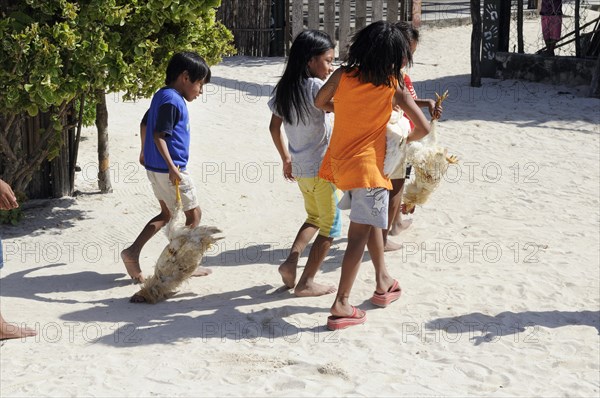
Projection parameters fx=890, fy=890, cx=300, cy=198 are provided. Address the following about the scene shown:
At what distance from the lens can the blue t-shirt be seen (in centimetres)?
591

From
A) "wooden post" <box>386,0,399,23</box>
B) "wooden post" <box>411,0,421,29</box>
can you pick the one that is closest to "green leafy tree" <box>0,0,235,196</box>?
"wooden post" <box>386,0,399,23</box>

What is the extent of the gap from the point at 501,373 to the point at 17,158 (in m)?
4.67

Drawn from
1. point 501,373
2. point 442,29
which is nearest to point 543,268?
point 501,373

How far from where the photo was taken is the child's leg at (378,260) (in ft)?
18.7

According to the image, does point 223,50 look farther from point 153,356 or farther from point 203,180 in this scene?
point 153,356

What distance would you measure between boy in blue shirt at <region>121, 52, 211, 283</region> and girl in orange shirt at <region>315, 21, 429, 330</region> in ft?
3.44

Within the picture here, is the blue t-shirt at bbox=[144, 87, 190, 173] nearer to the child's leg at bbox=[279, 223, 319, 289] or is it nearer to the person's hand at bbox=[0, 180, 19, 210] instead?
the child's leg at bbox=[279, 223, 319, 289]

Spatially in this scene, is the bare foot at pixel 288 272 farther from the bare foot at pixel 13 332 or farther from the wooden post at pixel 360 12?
the wooden post at pixel 360 12

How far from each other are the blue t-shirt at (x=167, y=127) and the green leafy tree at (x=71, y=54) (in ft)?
3.94

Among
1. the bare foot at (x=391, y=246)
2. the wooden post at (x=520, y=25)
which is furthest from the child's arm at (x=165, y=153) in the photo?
the wooden post at (x=520, y=25)

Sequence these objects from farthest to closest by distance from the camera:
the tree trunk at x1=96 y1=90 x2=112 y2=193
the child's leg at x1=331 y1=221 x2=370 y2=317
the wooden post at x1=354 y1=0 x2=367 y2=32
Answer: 1. the wooden post at x1=354 y1=0 x2=367 y2=32
2. the tree trunk at x1=96 y1=90 x2=112 y2=193
3. the child's leg at x1=331 y1=221 x2=370 y2=317

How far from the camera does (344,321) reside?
218 inches

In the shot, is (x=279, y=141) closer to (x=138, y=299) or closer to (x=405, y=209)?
(x=138, y=299)

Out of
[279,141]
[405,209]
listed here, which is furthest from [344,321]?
[405,209]
